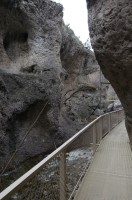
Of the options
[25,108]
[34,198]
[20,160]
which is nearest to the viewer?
[34,198]

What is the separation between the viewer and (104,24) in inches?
123

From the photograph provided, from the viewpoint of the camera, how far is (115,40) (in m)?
3.05

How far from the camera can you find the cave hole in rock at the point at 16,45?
14242 millimetres

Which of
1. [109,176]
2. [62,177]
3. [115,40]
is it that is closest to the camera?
[115,40]

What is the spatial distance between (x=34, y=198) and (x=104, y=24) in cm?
230

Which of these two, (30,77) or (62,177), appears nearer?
(62,177)

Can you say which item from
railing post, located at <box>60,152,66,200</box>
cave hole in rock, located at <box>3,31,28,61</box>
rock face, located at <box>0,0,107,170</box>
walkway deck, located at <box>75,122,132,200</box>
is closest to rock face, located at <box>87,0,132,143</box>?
railing post, located at <box>60,152,66,200</box>

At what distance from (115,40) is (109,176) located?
13.2 feet

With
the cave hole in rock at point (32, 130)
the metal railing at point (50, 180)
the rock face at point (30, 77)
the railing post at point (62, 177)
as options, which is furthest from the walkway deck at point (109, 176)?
the rock face at point (30, 77)

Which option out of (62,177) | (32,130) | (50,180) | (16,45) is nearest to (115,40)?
(62,177)

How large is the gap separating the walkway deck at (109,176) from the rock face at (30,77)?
12.3ft

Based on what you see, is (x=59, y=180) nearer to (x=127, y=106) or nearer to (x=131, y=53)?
(x=127, y=106)

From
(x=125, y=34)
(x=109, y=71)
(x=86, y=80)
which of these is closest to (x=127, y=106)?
(x=109, y=71)

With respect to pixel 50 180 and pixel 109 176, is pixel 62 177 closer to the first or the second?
pixel 50 180
